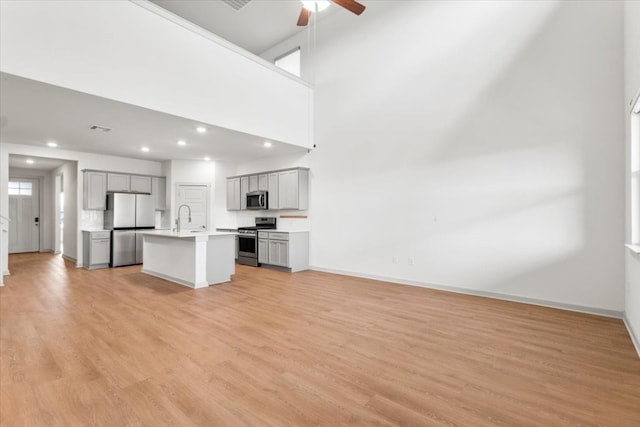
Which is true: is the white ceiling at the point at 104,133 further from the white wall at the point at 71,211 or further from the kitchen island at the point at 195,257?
the kitchen island at the point at 195,257

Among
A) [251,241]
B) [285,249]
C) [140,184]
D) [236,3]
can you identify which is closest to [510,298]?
[285,249]

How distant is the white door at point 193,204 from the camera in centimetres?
827

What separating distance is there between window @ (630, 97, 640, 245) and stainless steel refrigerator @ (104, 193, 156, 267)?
27.1 ft

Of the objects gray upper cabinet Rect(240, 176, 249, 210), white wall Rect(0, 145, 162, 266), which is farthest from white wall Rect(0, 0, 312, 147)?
white wall Rect(0, 145, 162, 266)

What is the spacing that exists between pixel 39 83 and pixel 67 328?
2623mm

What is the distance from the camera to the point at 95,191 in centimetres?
730

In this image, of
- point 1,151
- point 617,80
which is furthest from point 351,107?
point 1,151

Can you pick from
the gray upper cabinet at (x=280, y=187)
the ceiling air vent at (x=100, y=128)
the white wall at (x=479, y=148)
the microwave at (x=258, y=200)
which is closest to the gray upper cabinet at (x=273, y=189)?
the gray upper cabinet at (x=280, y=187)

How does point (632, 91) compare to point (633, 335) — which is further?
point (632, 91)

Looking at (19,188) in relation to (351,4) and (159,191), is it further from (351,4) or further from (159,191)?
(351,4)

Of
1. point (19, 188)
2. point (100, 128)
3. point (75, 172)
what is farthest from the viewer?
point (19, 188)

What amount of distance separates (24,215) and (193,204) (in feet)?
20.2

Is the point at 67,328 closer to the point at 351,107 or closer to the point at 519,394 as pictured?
the point at 519,394

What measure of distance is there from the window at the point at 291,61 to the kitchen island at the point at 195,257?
4.50 meters
